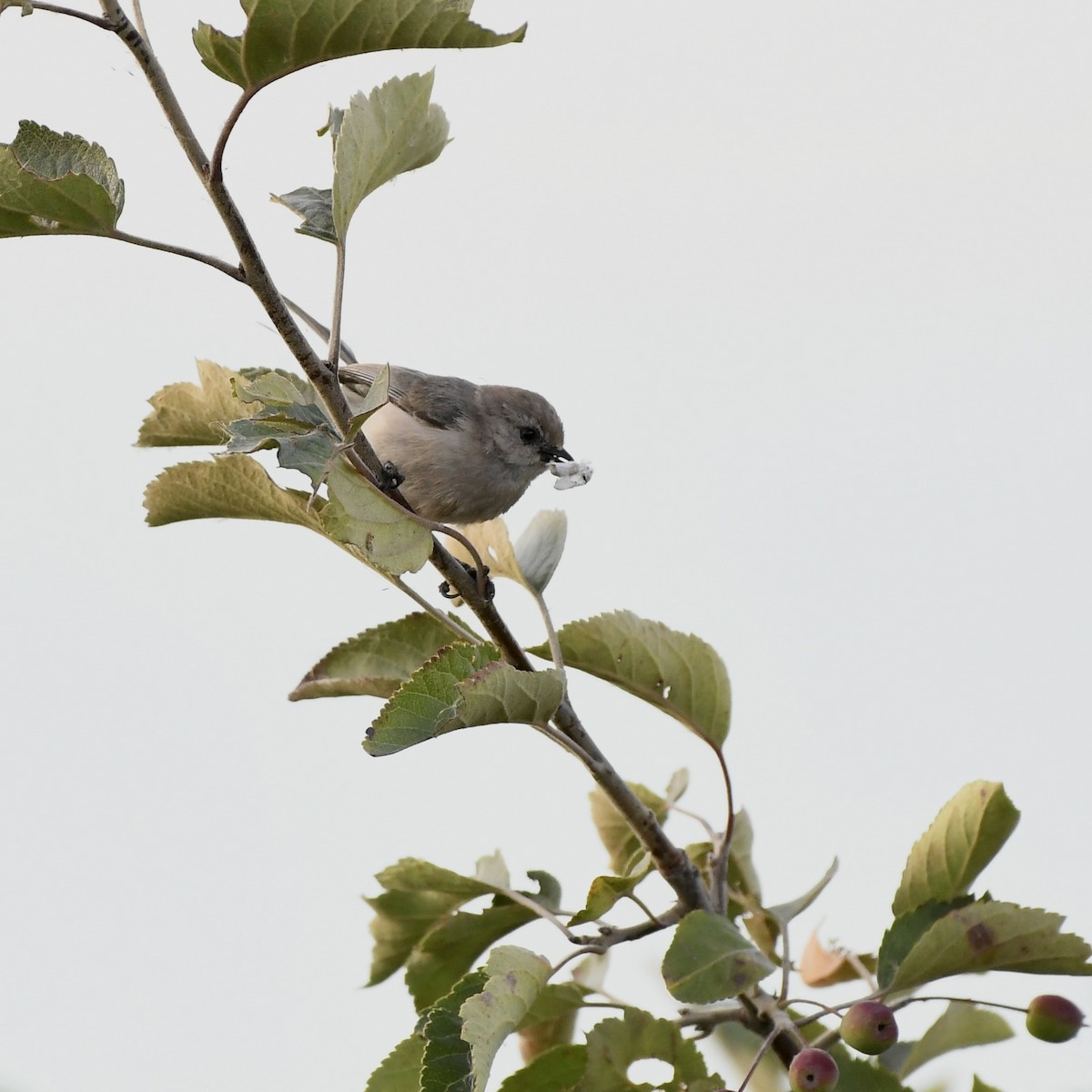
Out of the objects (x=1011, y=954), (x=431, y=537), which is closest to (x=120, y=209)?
(x=431, y=537)

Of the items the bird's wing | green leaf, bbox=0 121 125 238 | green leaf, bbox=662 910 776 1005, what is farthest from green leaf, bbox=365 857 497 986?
the bird's wing

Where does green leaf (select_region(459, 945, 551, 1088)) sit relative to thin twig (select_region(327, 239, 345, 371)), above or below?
below

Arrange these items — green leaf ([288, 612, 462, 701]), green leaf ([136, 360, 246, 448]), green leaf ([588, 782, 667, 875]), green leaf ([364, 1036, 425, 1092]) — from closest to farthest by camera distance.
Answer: green leaf ([364, 1036, 425, 1092]), green leaf ([136, 360, 246, 448]), green leaf ([288, 612, 462, 701]), green leaf ([588, 782, 667, 875])

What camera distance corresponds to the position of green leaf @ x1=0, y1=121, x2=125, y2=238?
6.64 ft

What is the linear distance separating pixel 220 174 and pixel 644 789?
1787mm

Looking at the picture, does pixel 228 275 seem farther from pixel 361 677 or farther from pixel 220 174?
pixel 361 677

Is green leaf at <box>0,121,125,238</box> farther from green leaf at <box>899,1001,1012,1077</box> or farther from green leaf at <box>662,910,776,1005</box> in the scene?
green leaf at <box>899,1001,1012,1077</box>

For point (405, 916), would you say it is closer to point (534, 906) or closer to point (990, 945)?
point (534, 906)

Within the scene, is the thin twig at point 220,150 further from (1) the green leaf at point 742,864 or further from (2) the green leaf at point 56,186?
(1) the green leaf at point 742,864

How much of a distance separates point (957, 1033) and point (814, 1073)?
0.79m

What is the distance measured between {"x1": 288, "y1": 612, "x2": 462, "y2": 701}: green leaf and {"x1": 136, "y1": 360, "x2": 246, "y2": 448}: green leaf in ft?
1.69

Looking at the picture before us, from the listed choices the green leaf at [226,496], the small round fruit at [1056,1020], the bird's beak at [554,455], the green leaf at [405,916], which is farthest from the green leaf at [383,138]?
the bird's beak at [554,455]

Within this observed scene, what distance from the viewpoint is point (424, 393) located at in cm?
544

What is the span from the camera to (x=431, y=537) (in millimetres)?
2242
